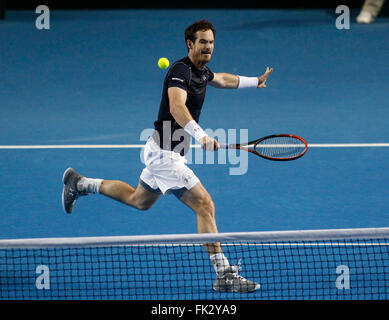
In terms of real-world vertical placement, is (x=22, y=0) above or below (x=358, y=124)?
above

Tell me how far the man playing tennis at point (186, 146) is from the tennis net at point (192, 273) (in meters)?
0.14

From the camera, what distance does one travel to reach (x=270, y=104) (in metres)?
10.8

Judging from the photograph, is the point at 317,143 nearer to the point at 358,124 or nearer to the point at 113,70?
the point at 358,124

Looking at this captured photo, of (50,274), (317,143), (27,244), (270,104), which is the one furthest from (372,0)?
(27,244)

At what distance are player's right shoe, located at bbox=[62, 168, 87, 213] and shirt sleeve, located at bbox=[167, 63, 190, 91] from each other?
1460mm

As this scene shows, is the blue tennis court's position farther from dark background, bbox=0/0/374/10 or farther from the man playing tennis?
the man playing tennis

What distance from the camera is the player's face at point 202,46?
5.66 m

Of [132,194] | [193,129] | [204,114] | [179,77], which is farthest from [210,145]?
[204,114]

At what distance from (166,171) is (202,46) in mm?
979

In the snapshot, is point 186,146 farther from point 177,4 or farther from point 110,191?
point 177,4

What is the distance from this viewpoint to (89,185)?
6.48 meters

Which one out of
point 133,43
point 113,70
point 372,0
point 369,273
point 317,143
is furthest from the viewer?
point 372,0

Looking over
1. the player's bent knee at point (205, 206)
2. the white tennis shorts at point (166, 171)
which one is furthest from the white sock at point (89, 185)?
the player's bent knee at point (205, 206)

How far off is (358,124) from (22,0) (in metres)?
9.86
